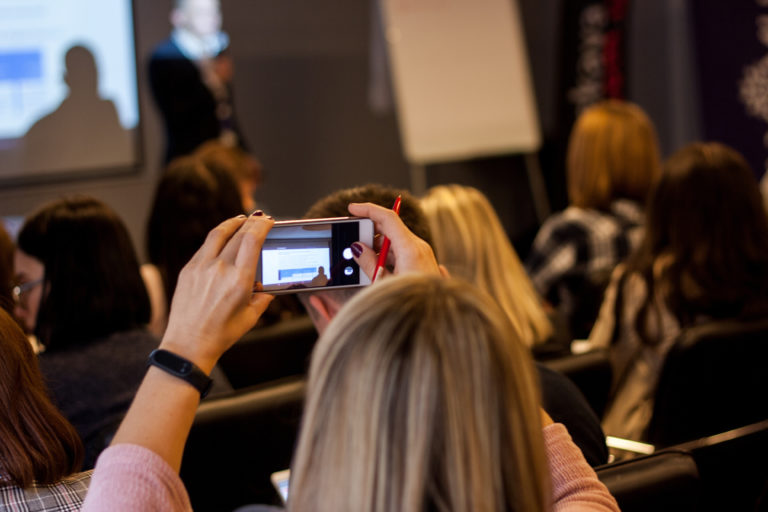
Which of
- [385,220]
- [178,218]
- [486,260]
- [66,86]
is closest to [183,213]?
[178,218]

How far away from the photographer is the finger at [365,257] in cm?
105

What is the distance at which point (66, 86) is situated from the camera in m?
4.27

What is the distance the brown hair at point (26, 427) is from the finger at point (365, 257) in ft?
1.60

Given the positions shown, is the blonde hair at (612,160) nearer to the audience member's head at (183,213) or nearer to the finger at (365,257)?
the audience member's head at (183,213)

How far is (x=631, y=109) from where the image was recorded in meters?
3.15

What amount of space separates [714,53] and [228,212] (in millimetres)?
2715

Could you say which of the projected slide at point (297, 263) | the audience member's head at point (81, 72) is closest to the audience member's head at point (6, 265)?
the projected slide at point (297, 263)

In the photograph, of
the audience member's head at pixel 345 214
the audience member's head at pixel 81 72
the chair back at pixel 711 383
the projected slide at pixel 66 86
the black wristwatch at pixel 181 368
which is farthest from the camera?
the audience member's head at pixel 81 72

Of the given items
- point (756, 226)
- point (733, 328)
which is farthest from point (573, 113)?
point (733, 328)

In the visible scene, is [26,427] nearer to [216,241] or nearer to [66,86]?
[216,241]

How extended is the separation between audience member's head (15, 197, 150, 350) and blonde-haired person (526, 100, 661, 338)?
1564mm

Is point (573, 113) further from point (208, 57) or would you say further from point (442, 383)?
point (442, 383)

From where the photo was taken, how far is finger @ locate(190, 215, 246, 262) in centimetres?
88

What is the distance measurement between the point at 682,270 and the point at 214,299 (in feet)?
5.14
